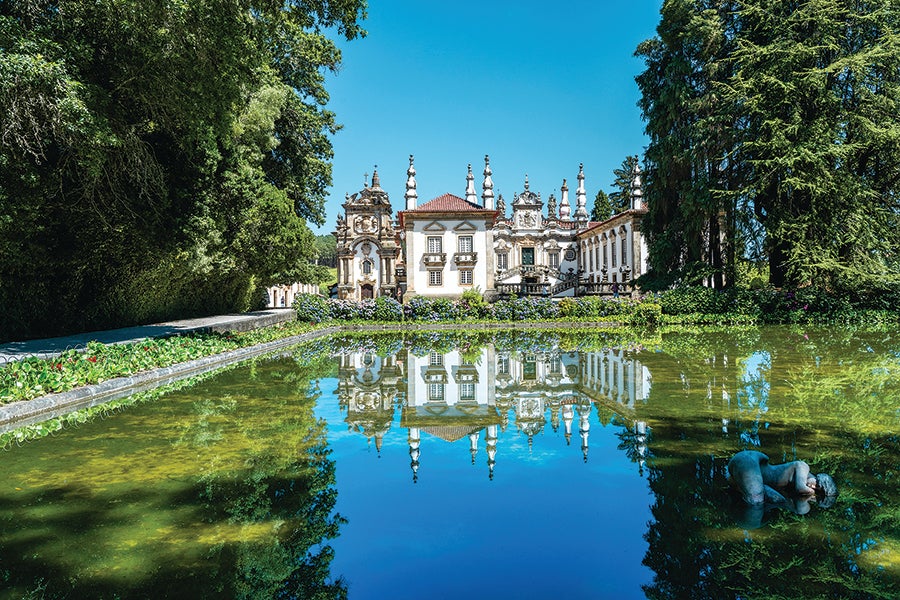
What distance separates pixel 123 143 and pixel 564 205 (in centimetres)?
4504

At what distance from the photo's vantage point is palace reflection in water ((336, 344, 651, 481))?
5.76m

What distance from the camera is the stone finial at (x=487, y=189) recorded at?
36475 millimetres

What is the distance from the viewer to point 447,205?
34.6 meters

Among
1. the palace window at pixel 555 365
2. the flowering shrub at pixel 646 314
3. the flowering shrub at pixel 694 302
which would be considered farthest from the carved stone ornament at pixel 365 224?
the palace window at pixel 555 365

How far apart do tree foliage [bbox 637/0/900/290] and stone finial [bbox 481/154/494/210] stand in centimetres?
1296

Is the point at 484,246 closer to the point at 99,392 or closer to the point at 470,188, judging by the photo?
the point at 470,188

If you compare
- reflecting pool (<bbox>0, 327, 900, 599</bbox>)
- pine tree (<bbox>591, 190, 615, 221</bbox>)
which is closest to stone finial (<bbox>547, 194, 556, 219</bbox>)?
pine tree (<bbox>591, 190, 615, 221</bbox>)

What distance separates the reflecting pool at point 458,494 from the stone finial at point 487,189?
2894 centimetres

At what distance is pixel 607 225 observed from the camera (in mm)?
39938

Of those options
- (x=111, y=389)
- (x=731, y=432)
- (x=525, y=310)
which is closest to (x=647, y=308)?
(x=525, y=310)

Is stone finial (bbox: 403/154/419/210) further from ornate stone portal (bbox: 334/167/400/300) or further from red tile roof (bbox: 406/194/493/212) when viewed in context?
ornate stone portal (bbox: 334/167/400/300)

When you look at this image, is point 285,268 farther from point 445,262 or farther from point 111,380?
point 111,380

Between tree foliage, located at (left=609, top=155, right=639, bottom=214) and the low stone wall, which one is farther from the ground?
tree foliage, located at (left=609, top=155, right=639, bottom=214)

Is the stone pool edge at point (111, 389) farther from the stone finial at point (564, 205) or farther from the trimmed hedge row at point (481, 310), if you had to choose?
the stone finial at point (564, 205)
